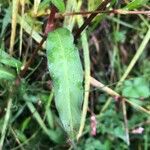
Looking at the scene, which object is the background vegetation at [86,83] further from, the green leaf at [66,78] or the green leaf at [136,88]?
the green leaf at [66,78]

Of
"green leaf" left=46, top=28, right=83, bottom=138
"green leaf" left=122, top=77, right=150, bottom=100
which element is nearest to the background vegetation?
"green leaf" left=122, top=77, right=150, bottom=100

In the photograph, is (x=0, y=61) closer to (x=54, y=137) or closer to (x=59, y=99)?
(x=59, y=99)

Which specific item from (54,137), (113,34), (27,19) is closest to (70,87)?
(27,19)

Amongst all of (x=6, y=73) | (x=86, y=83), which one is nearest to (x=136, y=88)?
(x=86, y=83)

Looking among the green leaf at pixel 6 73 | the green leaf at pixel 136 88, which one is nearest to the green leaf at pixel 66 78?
the green leaf at pixel 6 73

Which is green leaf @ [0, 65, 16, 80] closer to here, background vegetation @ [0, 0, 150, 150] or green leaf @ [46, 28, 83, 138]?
background vegetation @ [0, 0, 150, 150]

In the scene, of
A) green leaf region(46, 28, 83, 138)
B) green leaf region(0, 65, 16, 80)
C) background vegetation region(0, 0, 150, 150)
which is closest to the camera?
green leaf region(46, 28, 83, 138)

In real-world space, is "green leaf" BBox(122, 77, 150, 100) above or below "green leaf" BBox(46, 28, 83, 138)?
below

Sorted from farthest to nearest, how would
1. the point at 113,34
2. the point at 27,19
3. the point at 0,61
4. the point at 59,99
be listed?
the point at 113,34 → the point at 27,19 → the point at 0,61 → the point at 59,99
